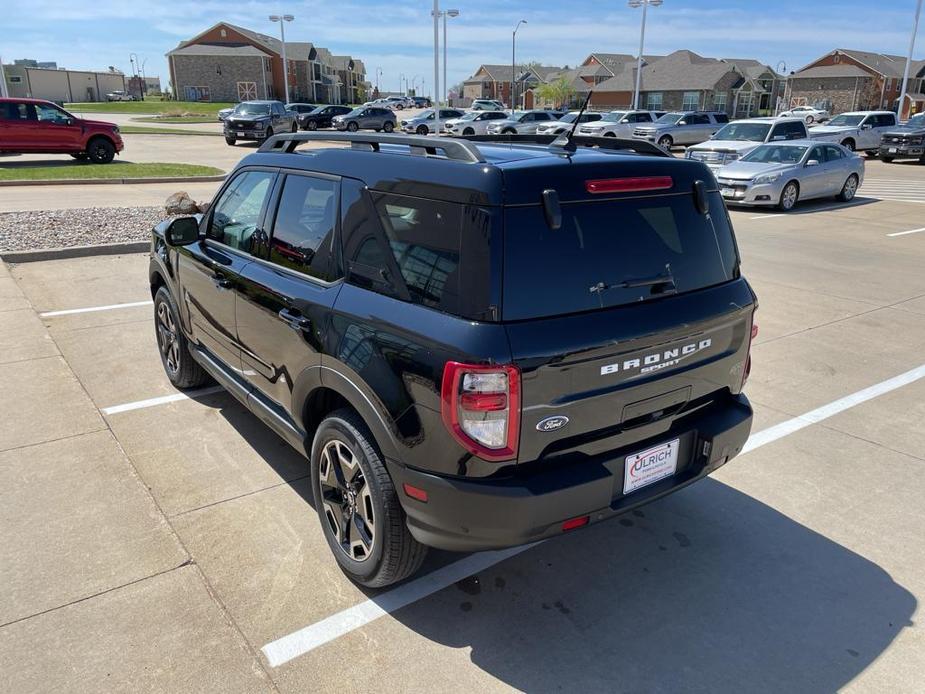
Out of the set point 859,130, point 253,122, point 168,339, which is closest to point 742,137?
point 859,130

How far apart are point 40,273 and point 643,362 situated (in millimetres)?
8540

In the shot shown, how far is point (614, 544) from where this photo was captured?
351 centimetres

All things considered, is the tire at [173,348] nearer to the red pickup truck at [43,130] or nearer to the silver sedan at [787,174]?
the silver sedan at [787,174]

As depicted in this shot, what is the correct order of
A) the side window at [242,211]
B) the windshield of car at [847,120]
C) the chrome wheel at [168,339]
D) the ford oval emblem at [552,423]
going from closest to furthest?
the ford oval emblem at [552,423] < the side window at [242,211] < the chrome wheel at [168,339] < the windshield of car at [847,120]

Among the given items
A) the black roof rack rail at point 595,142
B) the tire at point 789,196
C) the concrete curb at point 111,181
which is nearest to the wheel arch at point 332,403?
the black roof rack rail at point 595,142

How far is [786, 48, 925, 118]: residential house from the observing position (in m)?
73.8

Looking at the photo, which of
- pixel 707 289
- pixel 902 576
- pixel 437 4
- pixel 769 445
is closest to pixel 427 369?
pixel 707 289

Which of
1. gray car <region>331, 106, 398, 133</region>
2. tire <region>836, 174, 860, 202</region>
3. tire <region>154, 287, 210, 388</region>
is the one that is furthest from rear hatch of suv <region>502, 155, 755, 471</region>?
gray car <region>331, 106, 398, 133</region>

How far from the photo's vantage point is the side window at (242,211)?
3859 mm

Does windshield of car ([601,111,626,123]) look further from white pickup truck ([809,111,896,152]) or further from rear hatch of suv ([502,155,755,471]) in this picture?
rear hatch of suv ([502,155,755,471])

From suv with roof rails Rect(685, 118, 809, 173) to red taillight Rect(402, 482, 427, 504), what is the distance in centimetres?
1723

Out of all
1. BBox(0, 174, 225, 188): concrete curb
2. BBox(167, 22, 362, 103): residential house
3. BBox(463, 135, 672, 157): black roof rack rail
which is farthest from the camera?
BBox(167, 22, 362, 103): residential house

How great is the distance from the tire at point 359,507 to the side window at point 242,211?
4.45ft

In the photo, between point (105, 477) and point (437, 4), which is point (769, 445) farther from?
point (437, 4)
